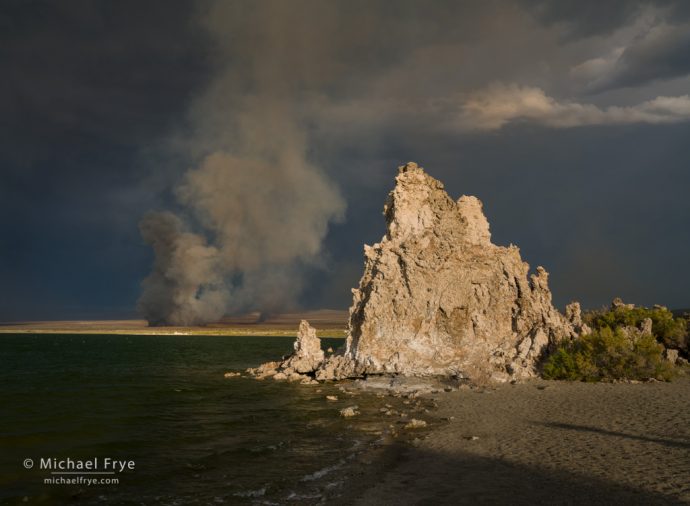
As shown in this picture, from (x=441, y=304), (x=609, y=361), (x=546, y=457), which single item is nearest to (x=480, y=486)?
(x=546, y=457)

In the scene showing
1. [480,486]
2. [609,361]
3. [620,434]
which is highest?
[609,361]

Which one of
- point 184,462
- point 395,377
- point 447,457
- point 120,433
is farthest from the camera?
point 395,377

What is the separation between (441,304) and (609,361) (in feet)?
43.1

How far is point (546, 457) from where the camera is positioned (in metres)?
18.8

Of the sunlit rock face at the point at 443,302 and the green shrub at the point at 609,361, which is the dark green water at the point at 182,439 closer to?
the sunlit rock face at the point at 443,302

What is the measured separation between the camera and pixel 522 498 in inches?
586

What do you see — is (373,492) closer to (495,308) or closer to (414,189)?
(495,308)

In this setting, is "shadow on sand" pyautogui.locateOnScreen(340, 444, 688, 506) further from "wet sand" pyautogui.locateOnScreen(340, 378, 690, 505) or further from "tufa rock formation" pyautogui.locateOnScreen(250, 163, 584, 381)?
"tufa rock formation" pyautogui.locateOnScreen(250, 163, 584, 381)

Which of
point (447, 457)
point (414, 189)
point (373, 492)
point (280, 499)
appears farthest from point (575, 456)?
point (414, 189)

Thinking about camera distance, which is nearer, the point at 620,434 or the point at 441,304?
the point at 620,434

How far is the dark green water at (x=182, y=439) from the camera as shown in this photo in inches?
703

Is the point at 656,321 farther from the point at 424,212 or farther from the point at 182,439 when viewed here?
the point at 182,439

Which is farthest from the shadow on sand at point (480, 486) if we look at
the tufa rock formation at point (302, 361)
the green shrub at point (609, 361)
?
the tufa rock formation at point (302, 361)

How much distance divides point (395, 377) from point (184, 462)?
892 inches
